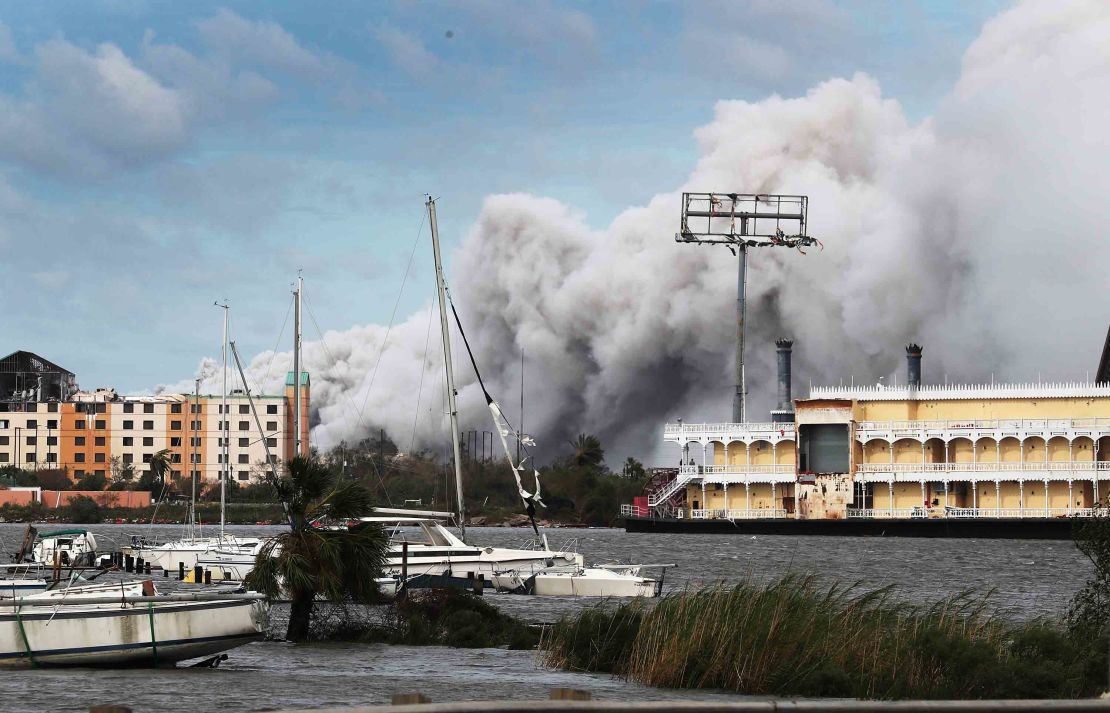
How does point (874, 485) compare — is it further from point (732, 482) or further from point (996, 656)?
point (996, 656)

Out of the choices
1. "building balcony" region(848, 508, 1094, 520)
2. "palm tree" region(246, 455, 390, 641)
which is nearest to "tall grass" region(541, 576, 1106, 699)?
"palm tree" region(246, 455, 390, 641)

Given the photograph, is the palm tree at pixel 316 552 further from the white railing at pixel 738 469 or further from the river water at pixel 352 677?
the white railing at pixel 738 469

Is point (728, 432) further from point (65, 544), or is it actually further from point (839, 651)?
point (839, 651)

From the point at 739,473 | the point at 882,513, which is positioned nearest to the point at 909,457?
the point at 882,513

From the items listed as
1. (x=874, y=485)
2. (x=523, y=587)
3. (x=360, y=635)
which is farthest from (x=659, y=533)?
(x=360, y=635)

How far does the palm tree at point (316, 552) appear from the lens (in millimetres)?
30125

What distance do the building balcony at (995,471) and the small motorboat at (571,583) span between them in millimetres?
64642

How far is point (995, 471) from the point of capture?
10850 centimetres

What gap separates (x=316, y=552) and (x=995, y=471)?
85.5 meters

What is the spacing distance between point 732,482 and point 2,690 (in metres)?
96.1

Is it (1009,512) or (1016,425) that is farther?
(1009,512)

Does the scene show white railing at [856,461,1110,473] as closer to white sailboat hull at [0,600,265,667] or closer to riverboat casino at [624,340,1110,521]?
riverboat casino at [624,340,1110,521]

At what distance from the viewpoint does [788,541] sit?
101 m

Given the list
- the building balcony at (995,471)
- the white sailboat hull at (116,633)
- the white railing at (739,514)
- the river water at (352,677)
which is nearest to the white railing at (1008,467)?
the building balcony at (995,471)
